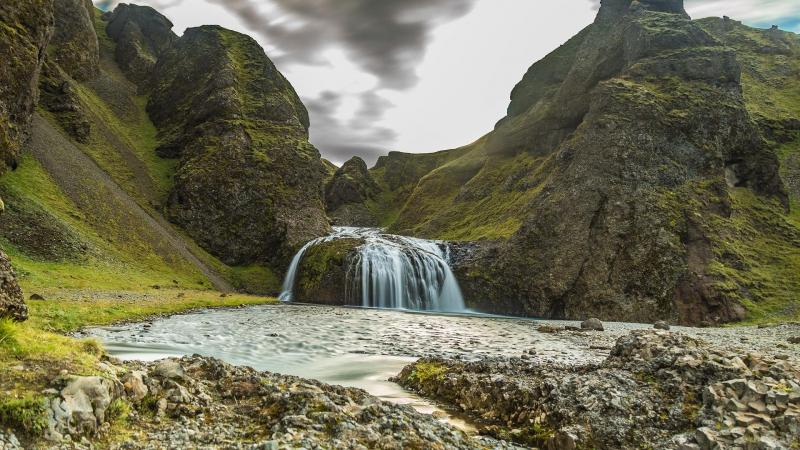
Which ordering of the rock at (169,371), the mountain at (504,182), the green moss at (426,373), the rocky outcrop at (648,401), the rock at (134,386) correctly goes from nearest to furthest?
the rock at (134,386), the rocky outcrop at (648,401), the rock at (169,371), the green moss at (426,373), the mountain at (504,182)

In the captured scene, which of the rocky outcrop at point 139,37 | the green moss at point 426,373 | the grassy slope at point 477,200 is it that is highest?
the rocky outcrop at point 139,37

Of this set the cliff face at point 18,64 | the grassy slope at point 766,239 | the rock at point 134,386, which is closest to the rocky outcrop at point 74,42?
the cliff face at point 18,64

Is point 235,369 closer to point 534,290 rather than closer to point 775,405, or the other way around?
point 775,405

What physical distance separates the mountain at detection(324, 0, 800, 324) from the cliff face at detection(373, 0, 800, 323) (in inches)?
7.7

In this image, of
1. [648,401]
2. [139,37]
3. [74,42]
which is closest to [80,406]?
[648,401]

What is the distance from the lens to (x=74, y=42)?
4636 inches

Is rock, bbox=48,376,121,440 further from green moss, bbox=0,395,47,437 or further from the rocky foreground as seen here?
green moss, bbox=0,395,47,437

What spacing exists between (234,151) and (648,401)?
101556 millimetres

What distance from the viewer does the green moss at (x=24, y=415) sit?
7492 mm

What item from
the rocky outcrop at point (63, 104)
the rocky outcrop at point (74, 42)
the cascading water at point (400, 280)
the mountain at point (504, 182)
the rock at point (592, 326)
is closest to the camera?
the rock at point (592, 326)

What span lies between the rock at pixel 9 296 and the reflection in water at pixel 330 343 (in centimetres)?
714

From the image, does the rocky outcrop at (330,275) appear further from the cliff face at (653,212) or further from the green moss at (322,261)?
the cliff face at (653,212)

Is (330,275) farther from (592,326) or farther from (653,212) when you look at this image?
(653,212)

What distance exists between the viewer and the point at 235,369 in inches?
548
